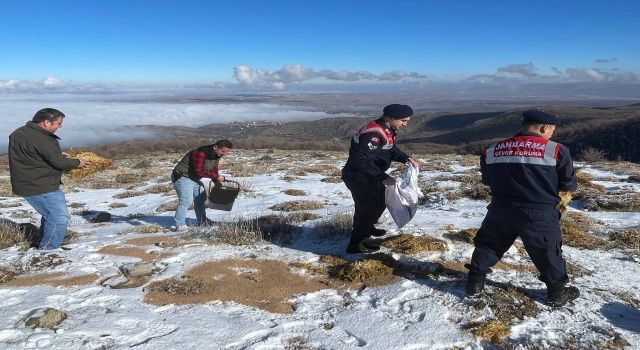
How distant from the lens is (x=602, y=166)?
598 inches

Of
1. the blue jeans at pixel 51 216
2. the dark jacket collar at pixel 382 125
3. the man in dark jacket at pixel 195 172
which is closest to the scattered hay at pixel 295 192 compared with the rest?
the man in dark jacket at pixel 195 172

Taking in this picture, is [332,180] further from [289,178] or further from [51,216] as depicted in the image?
Result: [51,216]

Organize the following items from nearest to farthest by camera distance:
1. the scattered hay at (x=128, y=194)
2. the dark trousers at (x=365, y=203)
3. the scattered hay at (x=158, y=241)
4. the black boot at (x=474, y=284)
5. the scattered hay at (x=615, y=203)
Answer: the black boot at (x=474, y=284) → the dark trousers at (x=365, y=203) → the scattered hay at (x=158, y=241) → the scattered hay at (x=615, y=203) → the scattered hay at (x=128, y=194)

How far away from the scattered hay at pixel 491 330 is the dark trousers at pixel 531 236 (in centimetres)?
59

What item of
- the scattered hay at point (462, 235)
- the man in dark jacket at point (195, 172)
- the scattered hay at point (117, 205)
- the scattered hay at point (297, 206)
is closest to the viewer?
the scattered hay at point (462, 235)

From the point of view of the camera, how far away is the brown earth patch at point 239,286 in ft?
14.3

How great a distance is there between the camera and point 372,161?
5047 millimetres

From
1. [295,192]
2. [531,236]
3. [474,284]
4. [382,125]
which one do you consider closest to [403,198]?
[382,125]

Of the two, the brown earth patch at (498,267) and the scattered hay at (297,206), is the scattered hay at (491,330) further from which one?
the scattered hay at (297,206)

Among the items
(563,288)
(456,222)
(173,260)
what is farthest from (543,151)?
(173,260)

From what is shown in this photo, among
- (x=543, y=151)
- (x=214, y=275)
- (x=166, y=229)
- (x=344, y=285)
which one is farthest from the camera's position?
(x=166, y=229)

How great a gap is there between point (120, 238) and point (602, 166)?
14.8m

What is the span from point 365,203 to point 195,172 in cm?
320

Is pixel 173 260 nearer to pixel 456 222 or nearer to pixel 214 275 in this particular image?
pixel 214 275
